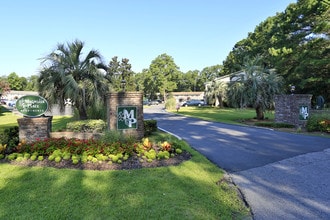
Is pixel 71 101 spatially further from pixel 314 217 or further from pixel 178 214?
pixel 314 217

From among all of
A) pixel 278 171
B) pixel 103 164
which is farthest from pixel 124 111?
pixel 278 171

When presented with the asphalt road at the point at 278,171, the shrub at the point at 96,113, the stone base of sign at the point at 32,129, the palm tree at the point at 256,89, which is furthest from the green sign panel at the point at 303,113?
the stone base of sign at the point at 32,129

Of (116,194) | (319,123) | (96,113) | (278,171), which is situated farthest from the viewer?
(319,123)

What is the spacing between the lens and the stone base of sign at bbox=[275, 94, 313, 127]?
13.2 m

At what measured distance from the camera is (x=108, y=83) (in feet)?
35.7

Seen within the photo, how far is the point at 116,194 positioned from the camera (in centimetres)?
384

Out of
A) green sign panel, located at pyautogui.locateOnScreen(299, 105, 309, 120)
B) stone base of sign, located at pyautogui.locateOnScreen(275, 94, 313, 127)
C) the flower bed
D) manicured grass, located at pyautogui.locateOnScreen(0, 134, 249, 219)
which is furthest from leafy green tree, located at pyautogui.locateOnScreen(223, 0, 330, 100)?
manicured grass, located at pyautogui.locateOnScreen(0, 134, 249, 219)

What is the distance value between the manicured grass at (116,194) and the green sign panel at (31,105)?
2.08 metres

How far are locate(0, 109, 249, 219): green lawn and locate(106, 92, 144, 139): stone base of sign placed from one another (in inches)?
133

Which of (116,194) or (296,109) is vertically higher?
(296,109)

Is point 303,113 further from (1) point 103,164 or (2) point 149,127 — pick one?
(1) point 103,164

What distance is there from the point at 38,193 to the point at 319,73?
2447 centimetres

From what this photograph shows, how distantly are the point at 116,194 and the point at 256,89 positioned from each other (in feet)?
47.3

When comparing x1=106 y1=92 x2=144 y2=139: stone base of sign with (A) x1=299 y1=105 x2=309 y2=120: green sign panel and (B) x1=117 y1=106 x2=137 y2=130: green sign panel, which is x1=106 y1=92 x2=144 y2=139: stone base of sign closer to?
(B) x1=117 y1=106 x2=137 y2=130: green sign panel
